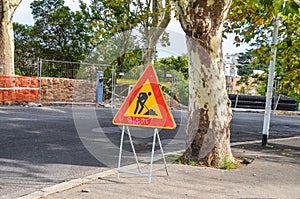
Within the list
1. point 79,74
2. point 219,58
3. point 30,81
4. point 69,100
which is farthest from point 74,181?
point 79,74

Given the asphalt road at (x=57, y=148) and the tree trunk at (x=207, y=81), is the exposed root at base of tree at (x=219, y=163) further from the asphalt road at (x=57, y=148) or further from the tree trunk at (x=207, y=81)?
the asphalt road at (x=57, y=148)

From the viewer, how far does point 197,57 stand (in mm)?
6227

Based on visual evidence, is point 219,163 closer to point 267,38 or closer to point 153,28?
point 267,38

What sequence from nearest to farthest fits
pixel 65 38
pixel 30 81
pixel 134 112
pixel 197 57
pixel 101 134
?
1. pixel 134 112
2. pixel 197 57
3. pixel 101 134
4. pixel 30 81
5. pixel 65 38

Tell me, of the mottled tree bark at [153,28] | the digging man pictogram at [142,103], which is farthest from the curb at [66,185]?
the mottled tree bark at [153,28]

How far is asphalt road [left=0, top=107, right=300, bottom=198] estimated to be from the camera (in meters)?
5.17

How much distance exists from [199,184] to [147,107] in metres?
1.24

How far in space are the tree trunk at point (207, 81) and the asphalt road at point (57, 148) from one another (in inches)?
47.1

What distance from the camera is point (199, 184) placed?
5.11 metres

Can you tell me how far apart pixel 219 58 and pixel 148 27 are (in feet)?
28.0

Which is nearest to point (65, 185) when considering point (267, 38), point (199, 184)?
point (199, 184)

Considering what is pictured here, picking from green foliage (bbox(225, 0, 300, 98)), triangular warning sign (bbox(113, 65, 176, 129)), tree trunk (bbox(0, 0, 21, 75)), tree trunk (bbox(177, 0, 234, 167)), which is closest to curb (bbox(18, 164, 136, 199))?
triangular warning sign (bbox(113, 65, 176, 129))

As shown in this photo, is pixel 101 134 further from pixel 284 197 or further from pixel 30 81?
pixel 30 81

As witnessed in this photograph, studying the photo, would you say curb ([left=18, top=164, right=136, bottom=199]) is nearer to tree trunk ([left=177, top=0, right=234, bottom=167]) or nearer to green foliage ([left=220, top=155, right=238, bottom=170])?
tree trunk ([left=177, top=0, right=234, bottom=167])
